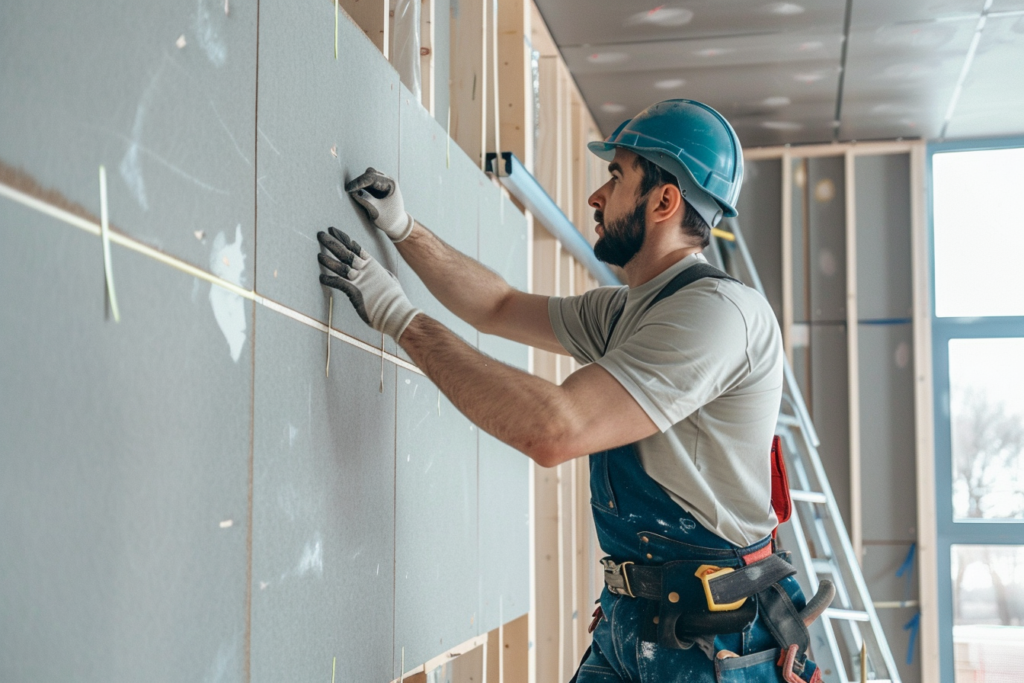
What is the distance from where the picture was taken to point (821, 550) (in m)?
4.93

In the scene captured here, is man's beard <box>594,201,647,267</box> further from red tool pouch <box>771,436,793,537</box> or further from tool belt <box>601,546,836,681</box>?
tool belt <box>601,546,836,681</box>

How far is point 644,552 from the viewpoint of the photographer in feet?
6.30

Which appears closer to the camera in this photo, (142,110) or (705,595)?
(142,110)

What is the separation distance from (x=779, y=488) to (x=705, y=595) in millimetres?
378

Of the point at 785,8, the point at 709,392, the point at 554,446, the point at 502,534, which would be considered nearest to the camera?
the point at 554,446

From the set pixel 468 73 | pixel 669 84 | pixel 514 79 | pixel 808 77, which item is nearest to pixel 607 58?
pixel 669 84

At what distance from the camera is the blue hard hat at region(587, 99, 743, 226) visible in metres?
2.11

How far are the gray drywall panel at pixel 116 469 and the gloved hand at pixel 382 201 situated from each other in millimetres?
489

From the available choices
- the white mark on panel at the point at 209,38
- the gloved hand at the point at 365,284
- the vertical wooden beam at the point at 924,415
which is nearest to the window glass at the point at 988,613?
the vertical wooden beam at the point at 924,415

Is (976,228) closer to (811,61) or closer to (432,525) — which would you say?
(811,61)

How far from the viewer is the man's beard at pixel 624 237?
2152mm

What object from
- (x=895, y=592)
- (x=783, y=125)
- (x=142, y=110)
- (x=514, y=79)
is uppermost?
(x=783, y=125)

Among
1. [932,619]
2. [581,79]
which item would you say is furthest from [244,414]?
[932,619]

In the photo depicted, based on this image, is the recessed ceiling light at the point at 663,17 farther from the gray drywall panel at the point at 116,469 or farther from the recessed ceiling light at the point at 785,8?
the gray drywall panel at the point at 116,469
